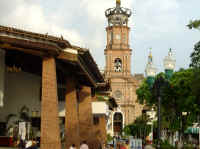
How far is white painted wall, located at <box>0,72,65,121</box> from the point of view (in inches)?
1228

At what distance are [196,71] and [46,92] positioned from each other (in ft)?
32.6

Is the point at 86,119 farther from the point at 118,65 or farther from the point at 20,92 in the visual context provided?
the point at 118,65

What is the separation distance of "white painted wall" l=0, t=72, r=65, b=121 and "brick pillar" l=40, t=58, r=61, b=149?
1143cm

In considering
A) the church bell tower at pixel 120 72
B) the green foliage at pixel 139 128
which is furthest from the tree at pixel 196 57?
the church bell tower at pixel 120 72

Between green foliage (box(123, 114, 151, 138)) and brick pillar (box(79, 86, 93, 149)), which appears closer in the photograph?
brick pillar (box(79, 86, 93, 149))

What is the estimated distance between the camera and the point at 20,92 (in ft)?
104

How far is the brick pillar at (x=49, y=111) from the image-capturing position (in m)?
19.3

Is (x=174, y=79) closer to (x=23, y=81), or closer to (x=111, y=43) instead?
(x=23, y=81)

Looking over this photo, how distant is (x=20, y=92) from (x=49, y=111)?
495 inches

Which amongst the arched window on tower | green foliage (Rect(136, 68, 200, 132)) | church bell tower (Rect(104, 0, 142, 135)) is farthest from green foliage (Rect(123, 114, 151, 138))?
green foliage (Rect(136, 68, 200, 132))

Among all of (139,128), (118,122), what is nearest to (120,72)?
(118,122)

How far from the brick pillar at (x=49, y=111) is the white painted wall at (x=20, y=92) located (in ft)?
37.5

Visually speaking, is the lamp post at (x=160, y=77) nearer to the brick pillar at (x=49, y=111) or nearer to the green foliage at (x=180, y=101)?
the brick pillar at (x=49, y=111)

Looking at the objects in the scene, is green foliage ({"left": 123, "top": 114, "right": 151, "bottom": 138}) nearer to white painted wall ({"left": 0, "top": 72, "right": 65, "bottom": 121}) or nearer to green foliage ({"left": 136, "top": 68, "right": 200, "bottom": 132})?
green foliage ({"left": 136, "top": 68, "right": 200, "bottom": 132})
